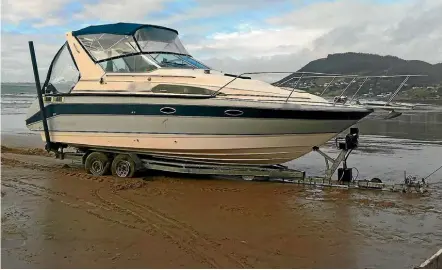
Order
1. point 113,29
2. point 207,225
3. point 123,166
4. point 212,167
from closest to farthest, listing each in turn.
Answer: point 207,225 < point 212,167 < point 123,166 < point 113,29

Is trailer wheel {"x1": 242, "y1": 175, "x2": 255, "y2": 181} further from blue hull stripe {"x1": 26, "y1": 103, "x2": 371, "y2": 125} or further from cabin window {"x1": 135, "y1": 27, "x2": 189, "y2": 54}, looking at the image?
cabin window {"x1": 135, "y1": 27, "x2": 189, "y2": 54}

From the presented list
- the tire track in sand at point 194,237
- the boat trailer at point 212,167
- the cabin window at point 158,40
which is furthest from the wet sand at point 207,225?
the cabin window at point 158,40

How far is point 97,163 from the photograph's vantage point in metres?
9.83

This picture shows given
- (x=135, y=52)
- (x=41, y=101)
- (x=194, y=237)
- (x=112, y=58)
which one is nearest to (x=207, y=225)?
(x=194, y=237)

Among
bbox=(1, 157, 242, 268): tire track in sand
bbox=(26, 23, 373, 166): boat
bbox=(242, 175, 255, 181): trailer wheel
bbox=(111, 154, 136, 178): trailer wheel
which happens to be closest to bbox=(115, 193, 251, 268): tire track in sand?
bbox=(1, 157, 242, 268): tire track in sand

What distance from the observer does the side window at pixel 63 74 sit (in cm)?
1002

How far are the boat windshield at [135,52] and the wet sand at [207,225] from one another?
2.45 m

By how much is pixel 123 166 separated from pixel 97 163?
665 millimetres

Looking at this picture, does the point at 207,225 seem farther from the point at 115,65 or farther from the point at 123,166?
the point at 115,65

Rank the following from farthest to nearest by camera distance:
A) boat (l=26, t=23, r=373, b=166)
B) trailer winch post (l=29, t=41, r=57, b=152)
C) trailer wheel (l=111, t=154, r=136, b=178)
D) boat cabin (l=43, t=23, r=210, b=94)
→ trailer winch post (l=29, t=41, r=57, b=152)
boat cabin (l=43, t=23, r=210, b=94)
trailer wheel (l=111, t=154, r=136, b=178)
boat (l=26, t=23, r=373, b=166)

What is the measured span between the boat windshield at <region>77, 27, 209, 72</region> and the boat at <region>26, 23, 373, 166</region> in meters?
0.02

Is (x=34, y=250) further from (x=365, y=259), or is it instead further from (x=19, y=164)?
(x=19, y=164)

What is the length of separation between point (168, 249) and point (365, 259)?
2.23 metres

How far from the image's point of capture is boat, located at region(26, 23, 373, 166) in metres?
8.45
